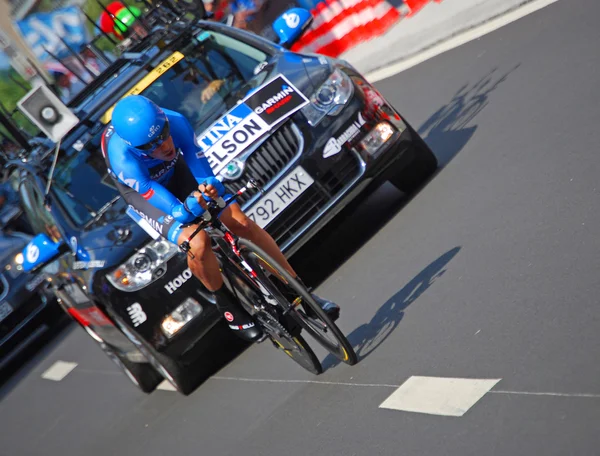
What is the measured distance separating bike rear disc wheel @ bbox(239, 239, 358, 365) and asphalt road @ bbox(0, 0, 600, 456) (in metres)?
A: 0.23

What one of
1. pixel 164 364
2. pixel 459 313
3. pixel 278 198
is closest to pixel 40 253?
pixel 164 364

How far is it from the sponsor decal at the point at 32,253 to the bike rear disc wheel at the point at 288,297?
76.7 inches

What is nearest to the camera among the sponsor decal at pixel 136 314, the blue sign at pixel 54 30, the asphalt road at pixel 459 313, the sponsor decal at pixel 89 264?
the asphalt road at pixel 459 313

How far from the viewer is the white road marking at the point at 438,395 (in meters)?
5.16

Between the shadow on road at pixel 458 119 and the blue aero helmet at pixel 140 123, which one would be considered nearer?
the blue aero helmet at pixel 140 123

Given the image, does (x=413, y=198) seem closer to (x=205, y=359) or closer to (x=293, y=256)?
(x=293, y=256)

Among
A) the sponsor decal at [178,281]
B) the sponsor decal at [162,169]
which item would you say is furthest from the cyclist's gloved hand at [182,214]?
the sponsor decal at [178,281]

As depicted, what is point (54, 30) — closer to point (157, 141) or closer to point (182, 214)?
point (157, 141)

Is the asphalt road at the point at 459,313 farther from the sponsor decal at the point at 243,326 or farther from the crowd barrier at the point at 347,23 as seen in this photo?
the crowd barrier at the point at 347,23

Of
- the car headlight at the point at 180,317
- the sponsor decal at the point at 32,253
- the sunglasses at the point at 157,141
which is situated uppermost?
the sunglasses at the point at 157,141

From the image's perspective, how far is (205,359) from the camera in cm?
824

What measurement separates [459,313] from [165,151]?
210 cm

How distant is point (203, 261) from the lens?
6.66 metres

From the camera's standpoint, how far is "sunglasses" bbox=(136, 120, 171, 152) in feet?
20.6
